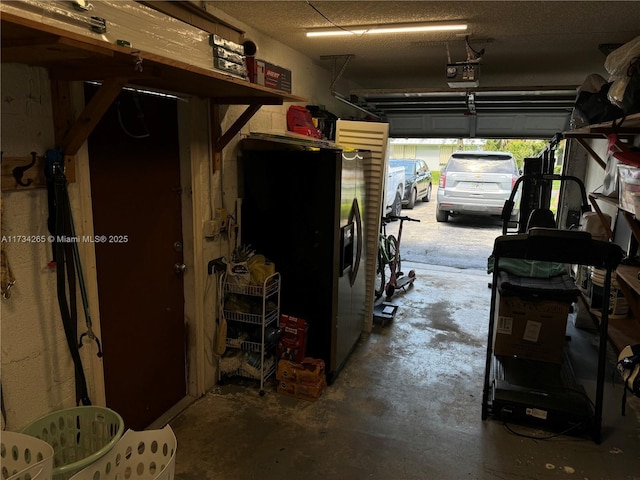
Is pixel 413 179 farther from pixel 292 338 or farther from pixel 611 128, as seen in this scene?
pixel 292 338

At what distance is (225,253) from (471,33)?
7.62ft

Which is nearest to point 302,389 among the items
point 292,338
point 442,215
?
point 292,338

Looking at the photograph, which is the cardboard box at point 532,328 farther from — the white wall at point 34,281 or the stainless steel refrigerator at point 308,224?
the white wall at point 34,281

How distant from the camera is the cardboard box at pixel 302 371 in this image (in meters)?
2.92

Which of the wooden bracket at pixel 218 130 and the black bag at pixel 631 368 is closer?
the black bag at pixel 631 368

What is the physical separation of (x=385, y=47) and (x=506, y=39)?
914mm

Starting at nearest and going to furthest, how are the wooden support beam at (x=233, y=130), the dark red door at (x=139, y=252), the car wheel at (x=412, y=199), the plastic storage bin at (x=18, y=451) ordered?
the plastic storage bin at (x=18, y=451) < the dark red door at (x=139, y=252) < the wooden support beam at (x=233, y=130) < the car wheel at (x=412, y=199)

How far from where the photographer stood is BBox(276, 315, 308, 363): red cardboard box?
304 centimetres

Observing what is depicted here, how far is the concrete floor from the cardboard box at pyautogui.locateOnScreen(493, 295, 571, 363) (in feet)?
1.02

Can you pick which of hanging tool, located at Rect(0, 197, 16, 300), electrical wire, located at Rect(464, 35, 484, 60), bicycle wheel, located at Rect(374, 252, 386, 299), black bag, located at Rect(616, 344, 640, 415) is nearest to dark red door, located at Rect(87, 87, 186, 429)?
hanging tool, located at Rect(0, 197, 16, 300)

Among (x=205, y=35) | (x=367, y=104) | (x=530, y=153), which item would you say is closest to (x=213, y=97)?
(x=205, y=35)

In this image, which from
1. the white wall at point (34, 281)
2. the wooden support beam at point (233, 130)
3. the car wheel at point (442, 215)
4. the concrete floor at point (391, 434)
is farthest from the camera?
the car wheel at point (442, 215)

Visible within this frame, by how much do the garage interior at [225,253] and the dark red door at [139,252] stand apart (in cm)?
1

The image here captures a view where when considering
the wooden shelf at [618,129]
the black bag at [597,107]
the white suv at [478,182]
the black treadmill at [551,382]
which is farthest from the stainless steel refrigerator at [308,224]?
the white suv at [478,182]
